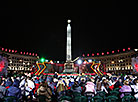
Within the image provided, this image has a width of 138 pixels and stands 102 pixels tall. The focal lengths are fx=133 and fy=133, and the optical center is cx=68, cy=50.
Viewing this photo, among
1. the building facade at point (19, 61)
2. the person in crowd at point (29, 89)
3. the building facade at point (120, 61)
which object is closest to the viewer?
the person in crowd at point (29, 89)

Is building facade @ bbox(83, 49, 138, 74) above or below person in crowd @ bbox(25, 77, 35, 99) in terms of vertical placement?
above

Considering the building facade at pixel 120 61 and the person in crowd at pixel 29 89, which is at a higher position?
the building facade at pixel 120 61

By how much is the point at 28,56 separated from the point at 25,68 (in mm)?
7559

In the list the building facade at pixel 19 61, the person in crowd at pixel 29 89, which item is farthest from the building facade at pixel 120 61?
the person in crowd at pixel 29 89

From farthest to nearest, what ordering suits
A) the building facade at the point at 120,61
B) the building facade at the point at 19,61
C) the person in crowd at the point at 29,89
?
the building facade at the point at 19,61 → the building facade at the point at 120,61 → the person in crowd at the point at 29,89

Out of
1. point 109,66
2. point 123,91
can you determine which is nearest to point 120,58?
point 109,66

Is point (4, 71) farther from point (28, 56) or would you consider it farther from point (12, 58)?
point (28, 56)

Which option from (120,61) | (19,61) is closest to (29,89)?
(120,61)

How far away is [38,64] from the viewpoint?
34.5 metres

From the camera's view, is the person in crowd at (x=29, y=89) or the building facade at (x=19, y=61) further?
the building facade at (x=19, y=61)

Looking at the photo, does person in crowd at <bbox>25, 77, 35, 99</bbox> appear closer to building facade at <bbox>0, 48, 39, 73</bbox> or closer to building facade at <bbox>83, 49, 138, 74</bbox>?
building facade at <bbox>83, 49, 138, 74</bbox>

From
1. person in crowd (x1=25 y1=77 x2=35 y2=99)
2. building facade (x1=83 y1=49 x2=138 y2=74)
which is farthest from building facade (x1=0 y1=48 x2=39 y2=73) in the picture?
person in crowd (x1=25 y1=77 x2=35 y2=99)

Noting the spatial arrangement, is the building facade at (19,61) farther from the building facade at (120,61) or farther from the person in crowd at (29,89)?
the person in crowd at (29,89)

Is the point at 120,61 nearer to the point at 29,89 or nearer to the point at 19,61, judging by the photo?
the point at 19,61
